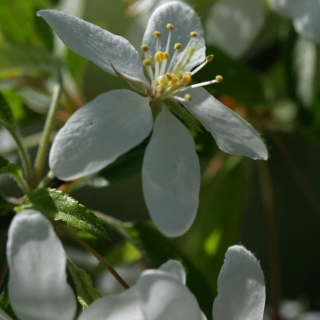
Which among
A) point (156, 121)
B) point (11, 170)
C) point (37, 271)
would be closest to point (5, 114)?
point (11, 170)

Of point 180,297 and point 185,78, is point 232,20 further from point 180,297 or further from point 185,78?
point 180,297

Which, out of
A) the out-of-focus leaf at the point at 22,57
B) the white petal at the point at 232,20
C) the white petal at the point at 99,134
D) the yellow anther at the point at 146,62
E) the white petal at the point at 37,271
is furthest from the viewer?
the white petal at the point at 232,20

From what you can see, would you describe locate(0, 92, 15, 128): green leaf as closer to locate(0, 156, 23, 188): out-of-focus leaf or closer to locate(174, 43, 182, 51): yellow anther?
locate(0, 156, 23, 188): out-of-focus leaf

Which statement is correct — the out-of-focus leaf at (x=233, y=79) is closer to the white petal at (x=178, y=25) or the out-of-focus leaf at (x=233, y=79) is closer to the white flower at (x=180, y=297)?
the white petal at (x=178, y=25)

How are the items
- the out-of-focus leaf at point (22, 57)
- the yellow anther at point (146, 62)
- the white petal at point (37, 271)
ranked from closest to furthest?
the white petal at point (37, 271) < the yellow anther at point (146, 62) < the out-of-focus leaf at point (22, 57)

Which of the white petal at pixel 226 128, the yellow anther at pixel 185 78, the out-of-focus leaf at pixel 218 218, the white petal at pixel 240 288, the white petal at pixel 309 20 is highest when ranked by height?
the white petal at pixel 309 20

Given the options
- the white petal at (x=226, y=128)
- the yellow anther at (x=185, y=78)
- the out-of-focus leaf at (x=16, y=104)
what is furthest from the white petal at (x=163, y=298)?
the out-of-focus leaf at (x=16, y=104)

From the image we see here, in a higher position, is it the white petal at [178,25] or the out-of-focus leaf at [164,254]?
the white petal at [178,25]

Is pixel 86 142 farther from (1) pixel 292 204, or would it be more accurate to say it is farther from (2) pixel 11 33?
(1) pixel 292 204
